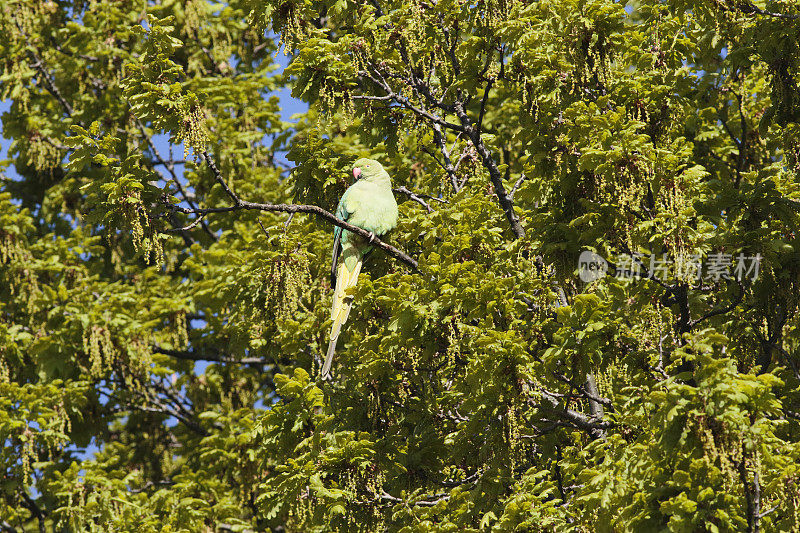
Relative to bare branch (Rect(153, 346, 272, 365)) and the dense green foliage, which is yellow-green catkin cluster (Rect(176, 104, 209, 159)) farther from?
bare branch (Rect(153, 346, 272, 365))

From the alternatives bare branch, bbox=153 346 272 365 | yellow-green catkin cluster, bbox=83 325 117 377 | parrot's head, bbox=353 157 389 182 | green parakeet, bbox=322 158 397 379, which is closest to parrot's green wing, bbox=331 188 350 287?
green parakeet, bbox=322 158 397 379

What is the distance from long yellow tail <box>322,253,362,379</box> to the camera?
298 inches

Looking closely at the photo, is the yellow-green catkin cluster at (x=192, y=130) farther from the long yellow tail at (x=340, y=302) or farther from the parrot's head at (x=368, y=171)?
the parrot's head at (x=368, y=171)

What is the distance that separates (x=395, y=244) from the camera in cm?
838

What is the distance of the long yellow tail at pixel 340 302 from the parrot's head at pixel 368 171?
792 mm

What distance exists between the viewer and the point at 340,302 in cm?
786

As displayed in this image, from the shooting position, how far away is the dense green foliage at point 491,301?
557 cm

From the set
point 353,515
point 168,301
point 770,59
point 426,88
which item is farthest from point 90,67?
point 770,59

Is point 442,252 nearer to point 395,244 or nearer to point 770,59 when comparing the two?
point 395,244

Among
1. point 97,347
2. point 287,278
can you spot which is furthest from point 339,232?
point 97,347

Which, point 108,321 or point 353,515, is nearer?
point 353,515

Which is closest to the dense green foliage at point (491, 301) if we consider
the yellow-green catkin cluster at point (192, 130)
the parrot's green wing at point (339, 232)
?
the yellow-green catkin cluster at point (192, 130)

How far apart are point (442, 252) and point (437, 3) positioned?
2.54 meters

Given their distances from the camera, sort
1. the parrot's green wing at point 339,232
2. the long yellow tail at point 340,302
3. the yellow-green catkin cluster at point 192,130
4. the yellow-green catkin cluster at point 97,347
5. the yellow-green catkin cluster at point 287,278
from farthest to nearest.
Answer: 1. the yellow-green catkin cluster at point 97,347
2. the parrot's green wing at point 339,232
3. the yellow-green catkin cluster at point 287,278
4. the long yellow tail at point 340,302
5. the yellow-green catkin cluster at point 192,130
